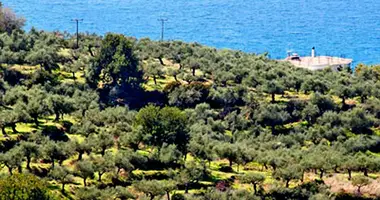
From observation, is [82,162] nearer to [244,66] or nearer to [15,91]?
[15,91]

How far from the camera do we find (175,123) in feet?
244

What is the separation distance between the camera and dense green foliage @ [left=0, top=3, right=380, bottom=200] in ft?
213

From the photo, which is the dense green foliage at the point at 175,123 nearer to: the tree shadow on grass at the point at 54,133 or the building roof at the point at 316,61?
the tree shadow on grass at the point at 54,133

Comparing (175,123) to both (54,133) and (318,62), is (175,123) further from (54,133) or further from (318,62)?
(318,62)

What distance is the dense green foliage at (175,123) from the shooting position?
65.1m

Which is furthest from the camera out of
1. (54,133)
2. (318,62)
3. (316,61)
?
(316,61)

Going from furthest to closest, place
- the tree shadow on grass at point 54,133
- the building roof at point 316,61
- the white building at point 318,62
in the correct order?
1. the building roof at point 316,61
2. the white building at point 318,62
3. the tree shadow on grass at point 54,133

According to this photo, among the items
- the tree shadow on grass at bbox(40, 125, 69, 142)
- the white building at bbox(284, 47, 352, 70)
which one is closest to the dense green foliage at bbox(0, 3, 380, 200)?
the tree shadow on grass at bbox(40, 125, 69, 142)

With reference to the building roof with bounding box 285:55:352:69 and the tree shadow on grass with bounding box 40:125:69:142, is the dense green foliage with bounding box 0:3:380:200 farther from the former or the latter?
the building roof with bounding box 285:55:352:69

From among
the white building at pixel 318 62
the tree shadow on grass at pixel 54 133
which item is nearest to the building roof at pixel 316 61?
the white building at pixel 318 62

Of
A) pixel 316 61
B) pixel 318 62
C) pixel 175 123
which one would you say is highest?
pixel 316 61

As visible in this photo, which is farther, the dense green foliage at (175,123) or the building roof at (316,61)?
the building roof at (316,61)

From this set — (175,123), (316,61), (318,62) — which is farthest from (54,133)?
(316,61)

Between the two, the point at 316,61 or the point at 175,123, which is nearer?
the point at 175,123
